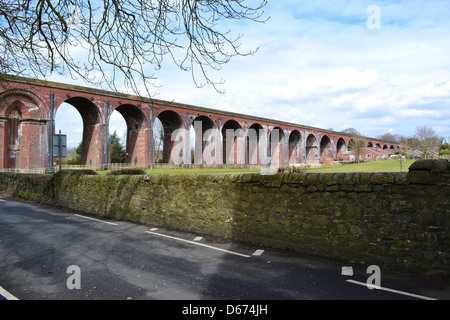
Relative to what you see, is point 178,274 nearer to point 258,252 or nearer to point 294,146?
point 258,252

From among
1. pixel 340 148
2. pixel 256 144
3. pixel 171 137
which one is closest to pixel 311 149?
pixel 340 148

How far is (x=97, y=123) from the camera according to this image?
3703cm

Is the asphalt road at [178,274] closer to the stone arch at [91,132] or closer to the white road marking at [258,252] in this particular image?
the white road marking at [258,252]

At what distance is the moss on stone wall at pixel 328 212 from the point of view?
4438 mm

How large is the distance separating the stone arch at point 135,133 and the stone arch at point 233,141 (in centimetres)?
1761

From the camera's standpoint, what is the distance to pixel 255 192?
Result: 258 inches

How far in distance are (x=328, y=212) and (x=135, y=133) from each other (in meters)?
40.2

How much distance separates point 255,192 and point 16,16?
5659 millimetres

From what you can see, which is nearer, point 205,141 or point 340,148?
point 205,141

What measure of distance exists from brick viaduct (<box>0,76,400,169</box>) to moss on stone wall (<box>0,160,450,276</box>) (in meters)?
8.82

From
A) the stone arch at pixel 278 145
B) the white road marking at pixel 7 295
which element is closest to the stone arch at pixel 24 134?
the white road marking at pixel 7 295

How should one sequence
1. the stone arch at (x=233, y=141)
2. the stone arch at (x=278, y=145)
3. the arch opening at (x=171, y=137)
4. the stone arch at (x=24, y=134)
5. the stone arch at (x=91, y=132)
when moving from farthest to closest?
the stone arch at (x=278, y=145)
the stone arch at (x=233, y=141)
the arch opening at (x=171, y=137)
the stone arch at (x=91, y=132)
the stone arch at (x=24, y=134)
